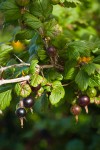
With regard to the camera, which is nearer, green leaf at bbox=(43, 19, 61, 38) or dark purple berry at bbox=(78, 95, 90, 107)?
green leaf at bbox=(43, 19, 61, 38)

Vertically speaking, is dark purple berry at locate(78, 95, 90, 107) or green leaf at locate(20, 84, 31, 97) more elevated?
green leaf at locate(20, 84, 31, 97)

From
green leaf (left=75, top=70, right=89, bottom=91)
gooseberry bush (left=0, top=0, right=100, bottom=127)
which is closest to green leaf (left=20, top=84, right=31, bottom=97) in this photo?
gooseberry bush (left=0, top=0, right=100, bottom=127)

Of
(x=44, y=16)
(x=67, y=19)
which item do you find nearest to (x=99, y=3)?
(x=67, y=19)

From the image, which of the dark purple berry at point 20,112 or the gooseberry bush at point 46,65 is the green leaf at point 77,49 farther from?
the dark purple berry at point 20,112

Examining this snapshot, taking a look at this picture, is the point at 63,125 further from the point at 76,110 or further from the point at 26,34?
the point at 26,34

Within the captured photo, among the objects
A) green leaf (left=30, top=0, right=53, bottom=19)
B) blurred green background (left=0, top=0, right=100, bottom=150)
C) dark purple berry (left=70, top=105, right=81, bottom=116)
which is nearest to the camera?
green leaf (left=30, top=0, right=53, bottom=19)

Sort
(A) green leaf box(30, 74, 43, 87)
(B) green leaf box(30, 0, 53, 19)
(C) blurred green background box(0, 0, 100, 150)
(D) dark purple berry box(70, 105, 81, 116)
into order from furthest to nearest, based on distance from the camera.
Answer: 1. (C) blurred green background box(0, 0, 100, 150)
2. (D) dark purple berry box(70, 105, 81, 116)
3. (B) green leaf box(30, 0, 53, 19)
4. (A) green leaf box(30, 74, 43, 87)

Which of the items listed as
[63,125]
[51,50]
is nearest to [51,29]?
[51,50]

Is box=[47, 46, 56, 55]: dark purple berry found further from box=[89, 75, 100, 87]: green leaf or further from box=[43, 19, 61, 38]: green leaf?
box=[89, 75, 100, 87]: green leaf
